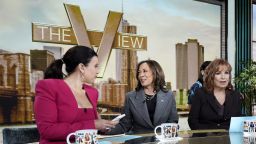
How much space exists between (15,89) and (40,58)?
0.42m

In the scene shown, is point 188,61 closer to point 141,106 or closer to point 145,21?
point 145,21

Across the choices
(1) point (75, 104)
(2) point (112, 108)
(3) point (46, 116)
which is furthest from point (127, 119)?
(2) point (112, 108)

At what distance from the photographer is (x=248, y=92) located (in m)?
5.56

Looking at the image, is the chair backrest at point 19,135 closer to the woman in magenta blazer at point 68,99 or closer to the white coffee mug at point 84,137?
the woman in magenta blazer at point 68,99

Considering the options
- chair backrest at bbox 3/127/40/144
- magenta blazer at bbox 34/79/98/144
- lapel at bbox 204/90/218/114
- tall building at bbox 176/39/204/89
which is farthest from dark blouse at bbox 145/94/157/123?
tall building at bbox 176/39/204/89

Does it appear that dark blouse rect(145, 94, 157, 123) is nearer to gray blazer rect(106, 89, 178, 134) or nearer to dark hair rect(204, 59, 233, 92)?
gray blazer rect(106, 89, 178, 134)

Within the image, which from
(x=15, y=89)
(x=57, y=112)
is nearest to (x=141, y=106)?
(x=57, y=112)

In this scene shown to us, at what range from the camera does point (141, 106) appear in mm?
2504

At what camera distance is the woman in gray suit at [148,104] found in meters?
2.46

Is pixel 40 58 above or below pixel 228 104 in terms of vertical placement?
above

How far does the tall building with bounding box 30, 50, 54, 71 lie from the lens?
388cm

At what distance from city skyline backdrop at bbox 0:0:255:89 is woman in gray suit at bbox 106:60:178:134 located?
5.54 ft

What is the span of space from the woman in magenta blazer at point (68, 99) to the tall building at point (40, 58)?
2009 millimetres

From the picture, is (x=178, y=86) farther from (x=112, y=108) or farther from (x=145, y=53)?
(x=112, y=108)
